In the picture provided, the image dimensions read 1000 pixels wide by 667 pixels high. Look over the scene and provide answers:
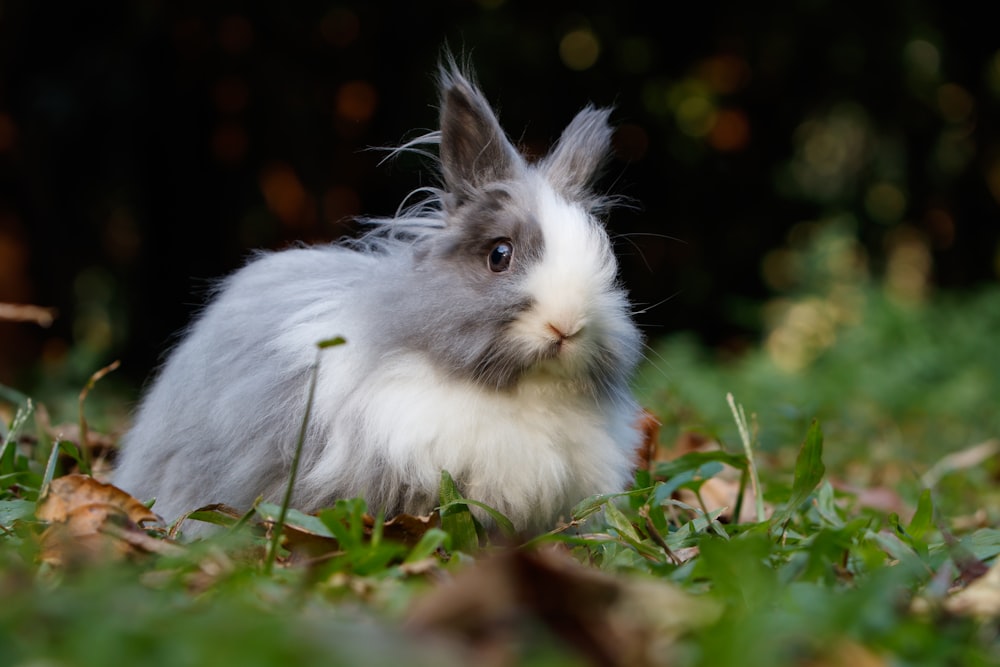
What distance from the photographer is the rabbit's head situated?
229cm

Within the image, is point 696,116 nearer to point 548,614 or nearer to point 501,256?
point 501,256

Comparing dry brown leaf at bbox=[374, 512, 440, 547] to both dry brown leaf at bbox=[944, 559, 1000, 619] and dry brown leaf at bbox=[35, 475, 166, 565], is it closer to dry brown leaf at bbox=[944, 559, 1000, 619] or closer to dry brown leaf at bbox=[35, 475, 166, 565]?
dry brown leaf at bbox=[35, 475, 166, 565]

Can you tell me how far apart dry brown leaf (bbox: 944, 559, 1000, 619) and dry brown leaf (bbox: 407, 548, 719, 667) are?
442 mm

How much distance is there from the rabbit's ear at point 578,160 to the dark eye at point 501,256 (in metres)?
0.30

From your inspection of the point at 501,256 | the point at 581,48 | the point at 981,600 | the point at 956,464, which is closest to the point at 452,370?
the point at 501,256

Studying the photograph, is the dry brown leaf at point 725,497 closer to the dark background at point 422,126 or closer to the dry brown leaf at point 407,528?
the dry brown leaf at point 407,528

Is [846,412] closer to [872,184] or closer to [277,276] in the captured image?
[277,276]

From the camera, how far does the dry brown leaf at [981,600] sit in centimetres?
156

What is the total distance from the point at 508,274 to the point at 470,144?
0.42 meters

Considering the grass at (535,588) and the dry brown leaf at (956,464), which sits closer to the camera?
the grass at (535,588)

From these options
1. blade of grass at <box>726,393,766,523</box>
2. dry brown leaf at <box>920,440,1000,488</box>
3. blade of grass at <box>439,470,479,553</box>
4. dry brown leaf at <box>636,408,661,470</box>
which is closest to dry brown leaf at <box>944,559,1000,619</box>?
blade of grass at <box>726,393,766,523</box>

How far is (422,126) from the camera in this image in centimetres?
724

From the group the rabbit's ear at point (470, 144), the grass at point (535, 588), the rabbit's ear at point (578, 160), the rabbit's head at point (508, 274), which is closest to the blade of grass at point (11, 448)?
the grass at point (535, 588)

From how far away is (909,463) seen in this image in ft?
13.4
